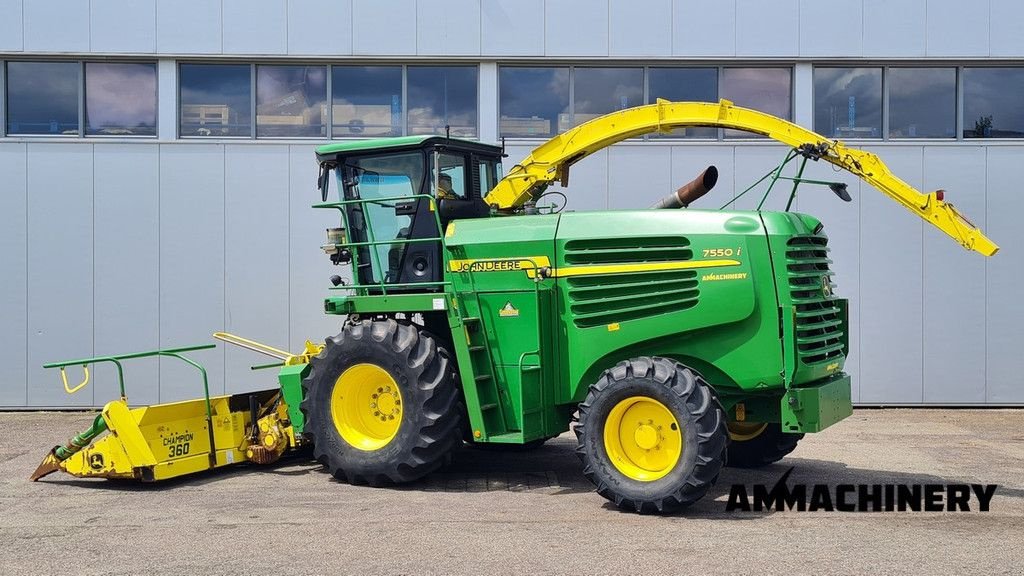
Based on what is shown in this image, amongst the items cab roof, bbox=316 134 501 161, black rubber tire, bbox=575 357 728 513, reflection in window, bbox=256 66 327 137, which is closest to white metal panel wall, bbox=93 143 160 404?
reflection in window, bbox=256 66 327 137

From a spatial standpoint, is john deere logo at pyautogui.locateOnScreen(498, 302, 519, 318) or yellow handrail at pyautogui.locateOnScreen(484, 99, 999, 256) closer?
yellow handrail at pyautogui.locateOnScreen(484, 99, 999, 256)

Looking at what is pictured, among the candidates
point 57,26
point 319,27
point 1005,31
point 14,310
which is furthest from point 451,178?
point 1005,31

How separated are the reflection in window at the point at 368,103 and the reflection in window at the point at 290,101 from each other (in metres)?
0.22

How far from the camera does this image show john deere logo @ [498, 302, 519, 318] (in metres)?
9.12

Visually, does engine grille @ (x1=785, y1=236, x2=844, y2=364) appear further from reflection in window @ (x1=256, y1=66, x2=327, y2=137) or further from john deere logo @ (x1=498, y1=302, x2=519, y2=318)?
reflection in window @ (x1=256, y1=66, x2=327, y2=137)

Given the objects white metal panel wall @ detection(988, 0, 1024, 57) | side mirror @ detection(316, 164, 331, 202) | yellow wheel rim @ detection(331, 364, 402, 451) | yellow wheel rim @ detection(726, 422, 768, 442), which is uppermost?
white metal panel wall @ detection(988, 0, 1024, 57)

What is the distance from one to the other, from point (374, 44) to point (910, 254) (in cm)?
808

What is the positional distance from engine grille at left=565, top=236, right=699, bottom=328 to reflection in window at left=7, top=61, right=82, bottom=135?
9.24 metres

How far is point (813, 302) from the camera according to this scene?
8430 mm

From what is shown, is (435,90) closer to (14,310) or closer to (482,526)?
(14,310)

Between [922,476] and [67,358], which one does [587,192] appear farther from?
[67,358]

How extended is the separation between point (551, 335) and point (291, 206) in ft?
21.9

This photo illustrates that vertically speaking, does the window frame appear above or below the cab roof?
above

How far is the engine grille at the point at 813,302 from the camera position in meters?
8.24
